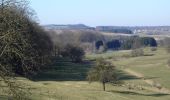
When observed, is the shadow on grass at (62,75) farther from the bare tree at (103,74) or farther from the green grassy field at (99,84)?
the bare tree at (103,74)

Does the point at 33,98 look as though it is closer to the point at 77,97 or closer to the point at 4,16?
the point at 77,97

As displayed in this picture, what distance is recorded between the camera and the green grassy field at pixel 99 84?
Answer: 3948 centimetres

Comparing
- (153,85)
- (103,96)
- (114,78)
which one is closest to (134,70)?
(153,85)

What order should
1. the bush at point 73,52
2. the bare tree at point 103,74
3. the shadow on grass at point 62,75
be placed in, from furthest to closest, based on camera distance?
the bush at point 73,52 → the shadow on grass at point 62,75 → the bare tree at point 103,74

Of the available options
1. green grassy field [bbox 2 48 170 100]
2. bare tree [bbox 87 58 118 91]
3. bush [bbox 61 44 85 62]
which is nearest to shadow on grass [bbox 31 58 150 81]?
green grassy field [bbox 2 48 170 100]

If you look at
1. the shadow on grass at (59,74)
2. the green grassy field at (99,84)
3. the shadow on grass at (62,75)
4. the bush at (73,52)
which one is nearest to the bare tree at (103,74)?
the green grassy field at (99,84)

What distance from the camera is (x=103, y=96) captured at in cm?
4356

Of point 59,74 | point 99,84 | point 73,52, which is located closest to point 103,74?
point 99,84

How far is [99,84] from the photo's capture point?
68750 millimetres

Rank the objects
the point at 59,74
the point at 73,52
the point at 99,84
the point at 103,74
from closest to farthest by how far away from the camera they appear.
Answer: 1. the point at 103,74
2. the point at 99,84
3. the point at 59,74
4. the point at 73,52

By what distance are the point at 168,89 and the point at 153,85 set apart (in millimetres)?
3424

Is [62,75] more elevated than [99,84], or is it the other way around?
[99,84]

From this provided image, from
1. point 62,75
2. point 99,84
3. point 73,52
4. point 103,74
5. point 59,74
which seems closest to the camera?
point 103,74

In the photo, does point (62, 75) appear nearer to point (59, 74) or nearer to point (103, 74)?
point (59, 74)
